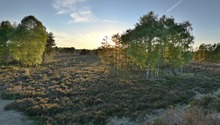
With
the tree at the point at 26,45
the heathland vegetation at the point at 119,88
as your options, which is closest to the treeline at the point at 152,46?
the heathland vegetation at the point at 119,88

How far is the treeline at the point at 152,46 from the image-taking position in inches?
1245

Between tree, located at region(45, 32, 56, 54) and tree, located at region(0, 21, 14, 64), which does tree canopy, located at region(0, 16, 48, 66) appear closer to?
tree, located at region(0, 21, 14, 64)

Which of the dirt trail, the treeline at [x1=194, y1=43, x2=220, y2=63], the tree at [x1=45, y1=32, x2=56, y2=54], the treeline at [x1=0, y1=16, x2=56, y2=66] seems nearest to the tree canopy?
the treeline at [x1=0, y1=16, x2=56, y2=66]

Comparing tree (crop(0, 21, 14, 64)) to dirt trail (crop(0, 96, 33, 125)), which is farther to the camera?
tree (crop(0, 21, 14, 64))

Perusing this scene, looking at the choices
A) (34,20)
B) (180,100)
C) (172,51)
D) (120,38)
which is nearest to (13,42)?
(34,20)

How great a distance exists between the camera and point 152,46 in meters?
31.6

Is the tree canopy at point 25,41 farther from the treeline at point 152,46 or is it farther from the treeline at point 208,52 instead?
the treeline at point 208,52

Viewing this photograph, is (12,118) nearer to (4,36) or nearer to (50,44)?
(4,36)

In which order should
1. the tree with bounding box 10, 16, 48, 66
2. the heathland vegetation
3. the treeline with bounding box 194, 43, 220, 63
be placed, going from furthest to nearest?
1. the treeline with bounding box 194, 43, 220, 63
2. the tree with bounding box 10, 16, 48, 66
3. the heathland vegetation

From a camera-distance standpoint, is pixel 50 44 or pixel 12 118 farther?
pixel 50 44

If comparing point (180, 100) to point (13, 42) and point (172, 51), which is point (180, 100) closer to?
point (172, 51)

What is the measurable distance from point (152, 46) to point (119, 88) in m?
10.7

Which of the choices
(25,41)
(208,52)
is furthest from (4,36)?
(208,52)

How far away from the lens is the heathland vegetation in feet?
46.7
